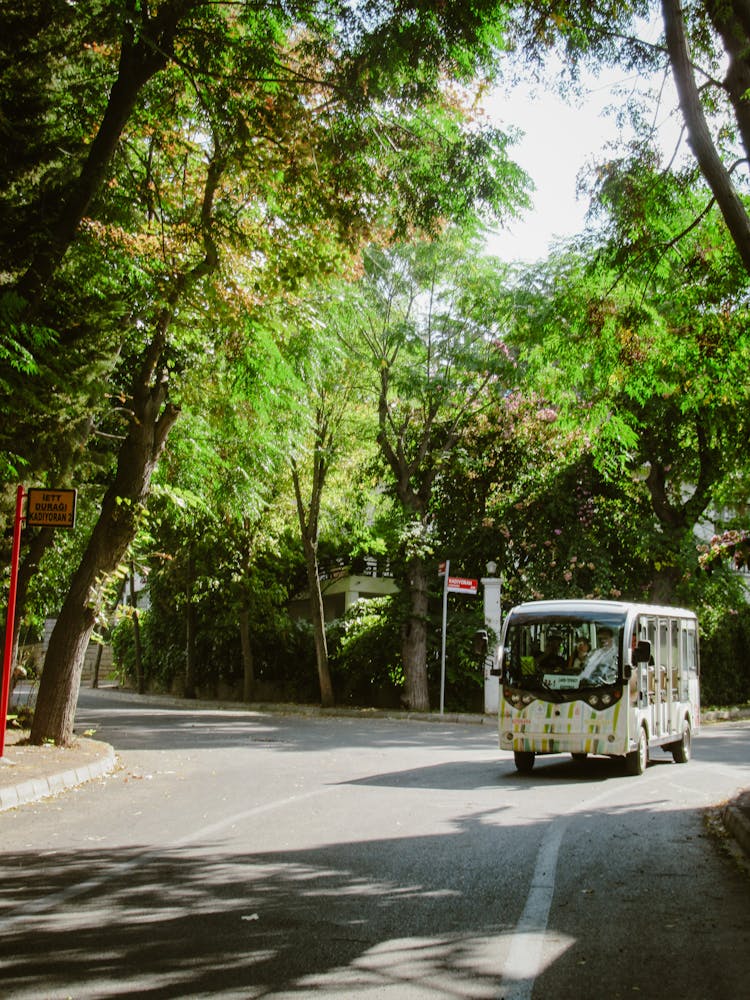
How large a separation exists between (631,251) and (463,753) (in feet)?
31.1

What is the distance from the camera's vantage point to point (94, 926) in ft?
18.6

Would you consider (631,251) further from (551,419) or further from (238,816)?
(551,419)

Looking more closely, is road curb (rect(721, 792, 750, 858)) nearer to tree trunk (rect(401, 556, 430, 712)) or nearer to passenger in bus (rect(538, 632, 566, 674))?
passenger in bus (rect(538, 632, 566, 674))

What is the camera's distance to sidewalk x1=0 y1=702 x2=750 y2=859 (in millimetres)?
9672

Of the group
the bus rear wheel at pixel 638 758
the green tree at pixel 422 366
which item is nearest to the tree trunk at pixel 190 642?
the green tree at pixel 422 366

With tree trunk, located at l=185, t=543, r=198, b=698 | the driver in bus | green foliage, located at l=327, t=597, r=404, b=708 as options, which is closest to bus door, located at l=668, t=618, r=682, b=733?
the driver in bus

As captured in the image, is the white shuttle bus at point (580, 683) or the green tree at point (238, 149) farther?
the white shuttle bus at point (580, 683)

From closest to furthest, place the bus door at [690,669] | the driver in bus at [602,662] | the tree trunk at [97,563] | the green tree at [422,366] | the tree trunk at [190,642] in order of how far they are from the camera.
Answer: the driver in bus at [602,662] < the tree trunk at [97,563] < the bus door at [690,669] < the green tree at [422,366] < the tree trunk at [190,642]

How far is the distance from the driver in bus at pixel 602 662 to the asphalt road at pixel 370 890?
4.98ft

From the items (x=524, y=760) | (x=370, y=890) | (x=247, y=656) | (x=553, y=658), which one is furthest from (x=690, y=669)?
(x=247, y=656)

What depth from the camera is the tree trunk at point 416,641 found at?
28.7 meters

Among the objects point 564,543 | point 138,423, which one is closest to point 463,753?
point 138,423

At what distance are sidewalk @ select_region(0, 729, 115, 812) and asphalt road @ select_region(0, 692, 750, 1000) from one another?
0.38m

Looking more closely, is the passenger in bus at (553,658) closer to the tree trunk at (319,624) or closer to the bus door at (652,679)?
the bus door at (652,679)
